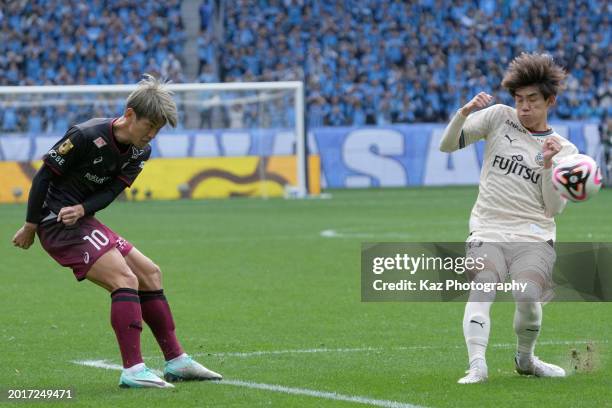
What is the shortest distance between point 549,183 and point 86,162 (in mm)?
2739

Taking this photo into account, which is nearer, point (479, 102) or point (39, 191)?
point (39, 191)

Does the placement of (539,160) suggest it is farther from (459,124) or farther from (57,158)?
(57,158)

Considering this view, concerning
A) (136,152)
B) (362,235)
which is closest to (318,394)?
(136,152)

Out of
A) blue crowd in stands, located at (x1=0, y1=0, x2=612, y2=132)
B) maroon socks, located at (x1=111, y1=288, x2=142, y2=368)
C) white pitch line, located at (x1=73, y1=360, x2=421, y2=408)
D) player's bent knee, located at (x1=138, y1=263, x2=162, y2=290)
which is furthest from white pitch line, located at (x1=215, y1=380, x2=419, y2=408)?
blue crowd in stands, located at (x1=0, y1=0, x2=612, y2=132)

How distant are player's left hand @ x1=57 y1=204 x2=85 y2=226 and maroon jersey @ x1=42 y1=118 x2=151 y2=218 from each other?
0.14m

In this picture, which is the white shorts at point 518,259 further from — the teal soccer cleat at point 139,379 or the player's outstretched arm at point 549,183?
the teal soccer cleat at point 139,379

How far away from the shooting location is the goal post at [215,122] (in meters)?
29.1

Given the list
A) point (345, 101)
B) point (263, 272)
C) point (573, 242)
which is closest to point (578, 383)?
point (263, 272)

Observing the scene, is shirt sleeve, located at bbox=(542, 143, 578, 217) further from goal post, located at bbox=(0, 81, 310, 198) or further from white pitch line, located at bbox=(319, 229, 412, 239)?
goal post, located at bbox=(0, 81, 310, 198)

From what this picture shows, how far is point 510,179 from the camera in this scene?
7.38 m

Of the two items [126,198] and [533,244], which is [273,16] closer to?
[126,198]

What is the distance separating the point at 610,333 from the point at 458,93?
28.6 meters

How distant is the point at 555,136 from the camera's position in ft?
24.2

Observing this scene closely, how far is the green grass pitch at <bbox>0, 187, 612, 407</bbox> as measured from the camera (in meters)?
6.91
